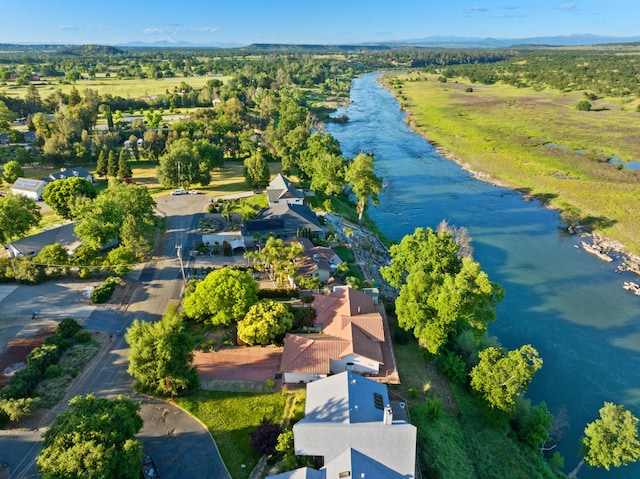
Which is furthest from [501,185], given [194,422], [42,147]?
[42,147]

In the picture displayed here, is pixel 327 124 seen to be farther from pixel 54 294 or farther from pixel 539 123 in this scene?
pixel 54 294

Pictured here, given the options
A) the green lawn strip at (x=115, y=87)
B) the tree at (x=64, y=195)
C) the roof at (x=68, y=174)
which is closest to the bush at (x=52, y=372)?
the tree at (x=64, y=195)

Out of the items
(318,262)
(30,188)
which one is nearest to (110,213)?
(318,262)

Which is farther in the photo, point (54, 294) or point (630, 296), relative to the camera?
point (630, 296)

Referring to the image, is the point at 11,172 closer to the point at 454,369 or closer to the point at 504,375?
the point at 454,369

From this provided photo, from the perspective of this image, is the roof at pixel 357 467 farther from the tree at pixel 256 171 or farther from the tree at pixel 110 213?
the tree at pixel 256 171

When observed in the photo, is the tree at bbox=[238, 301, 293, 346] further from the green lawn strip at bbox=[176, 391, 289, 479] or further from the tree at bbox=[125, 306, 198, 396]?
the tree at bbox=[125, 306, 198, 396]

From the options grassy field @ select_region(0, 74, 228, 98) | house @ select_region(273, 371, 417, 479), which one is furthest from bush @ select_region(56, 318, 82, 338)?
grassy field @ select_region(0, 74, 228, 98)
